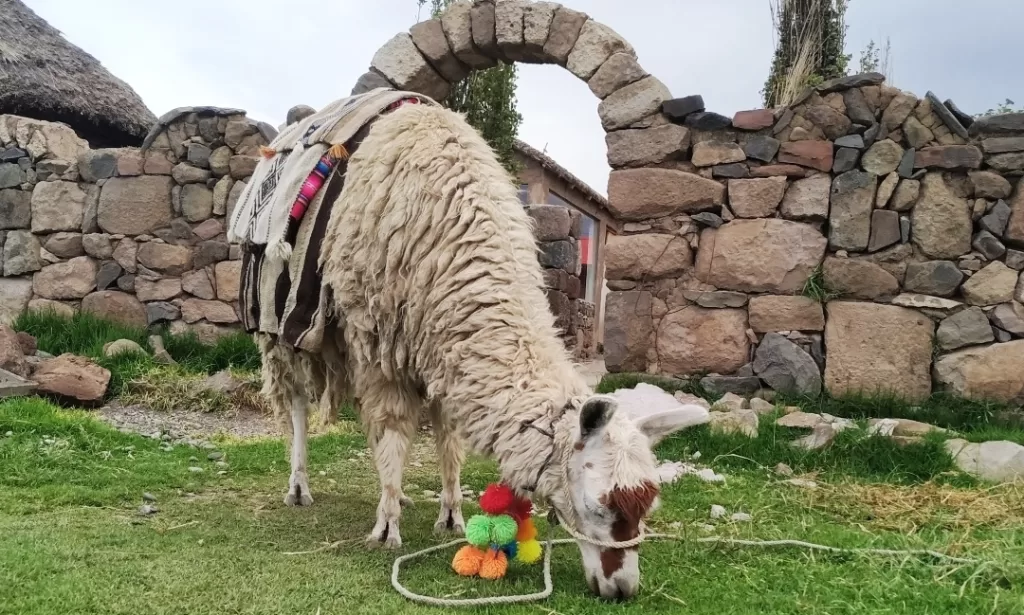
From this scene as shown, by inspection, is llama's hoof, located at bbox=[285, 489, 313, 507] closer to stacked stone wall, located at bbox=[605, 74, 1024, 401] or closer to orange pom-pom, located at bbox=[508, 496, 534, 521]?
orange pom-pom, located at bbox=[508, 496, 534, 521]

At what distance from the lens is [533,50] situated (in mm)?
6730

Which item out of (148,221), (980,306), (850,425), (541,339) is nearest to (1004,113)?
(980,306)

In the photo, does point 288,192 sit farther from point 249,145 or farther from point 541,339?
point 249,145

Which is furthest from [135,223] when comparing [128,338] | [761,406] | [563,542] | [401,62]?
Answer: [563,542]

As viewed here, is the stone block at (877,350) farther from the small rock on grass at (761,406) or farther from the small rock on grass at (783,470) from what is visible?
the small rock on grass at (783,470)

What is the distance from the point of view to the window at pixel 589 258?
15820mm

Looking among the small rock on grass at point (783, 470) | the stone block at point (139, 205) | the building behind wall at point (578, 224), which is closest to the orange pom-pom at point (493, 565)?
the small rock on grass at point (783, 470)

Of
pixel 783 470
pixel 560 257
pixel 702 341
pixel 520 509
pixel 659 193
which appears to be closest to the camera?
pixel 520 509

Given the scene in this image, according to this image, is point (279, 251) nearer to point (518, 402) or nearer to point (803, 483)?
point (518, 402)

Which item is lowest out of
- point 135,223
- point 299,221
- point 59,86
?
point 299,221

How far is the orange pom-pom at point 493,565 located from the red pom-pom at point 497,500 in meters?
0.15

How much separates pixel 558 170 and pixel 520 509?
12.0m

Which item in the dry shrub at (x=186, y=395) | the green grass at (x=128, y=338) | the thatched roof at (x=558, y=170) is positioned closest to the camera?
the dry shrub at (x=186, y=395)

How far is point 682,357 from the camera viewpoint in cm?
641
